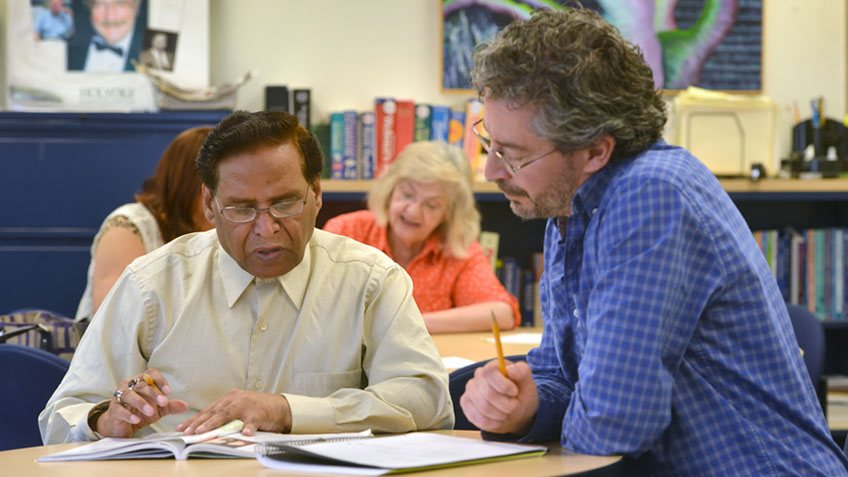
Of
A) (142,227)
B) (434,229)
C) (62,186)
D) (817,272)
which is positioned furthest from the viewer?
(817,272)

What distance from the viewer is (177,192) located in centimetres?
313

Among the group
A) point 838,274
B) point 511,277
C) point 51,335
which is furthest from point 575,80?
point 838,274

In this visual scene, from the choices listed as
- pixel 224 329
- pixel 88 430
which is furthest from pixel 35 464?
pixel 224 329

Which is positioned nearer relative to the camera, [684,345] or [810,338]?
[684,345]

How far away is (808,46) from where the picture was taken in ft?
14.9

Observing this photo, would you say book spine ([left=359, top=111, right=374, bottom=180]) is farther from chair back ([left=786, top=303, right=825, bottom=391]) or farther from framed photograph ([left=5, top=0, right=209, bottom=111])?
chair back ([left=786, top=303, right=825, bottom=391])

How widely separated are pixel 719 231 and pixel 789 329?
0.25 metres

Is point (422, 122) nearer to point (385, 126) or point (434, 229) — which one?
point (385, 126)

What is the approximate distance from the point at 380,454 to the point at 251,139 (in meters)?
0.72

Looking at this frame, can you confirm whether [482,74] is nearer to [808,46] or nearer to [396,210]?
[396,210]

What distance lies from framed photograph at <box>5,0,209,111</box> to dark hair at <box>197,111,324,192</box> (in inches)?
97.0

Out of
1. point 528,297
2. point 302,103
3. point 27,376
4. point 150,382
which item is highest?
point 302,103

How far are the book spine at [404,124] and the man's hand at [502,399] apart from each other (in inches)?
107

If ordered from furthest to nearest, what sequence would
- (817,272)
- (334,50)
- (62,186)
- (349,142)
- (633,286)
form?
(334,50) < (817,272) < (349,142) < (62,186) < (633,286)
